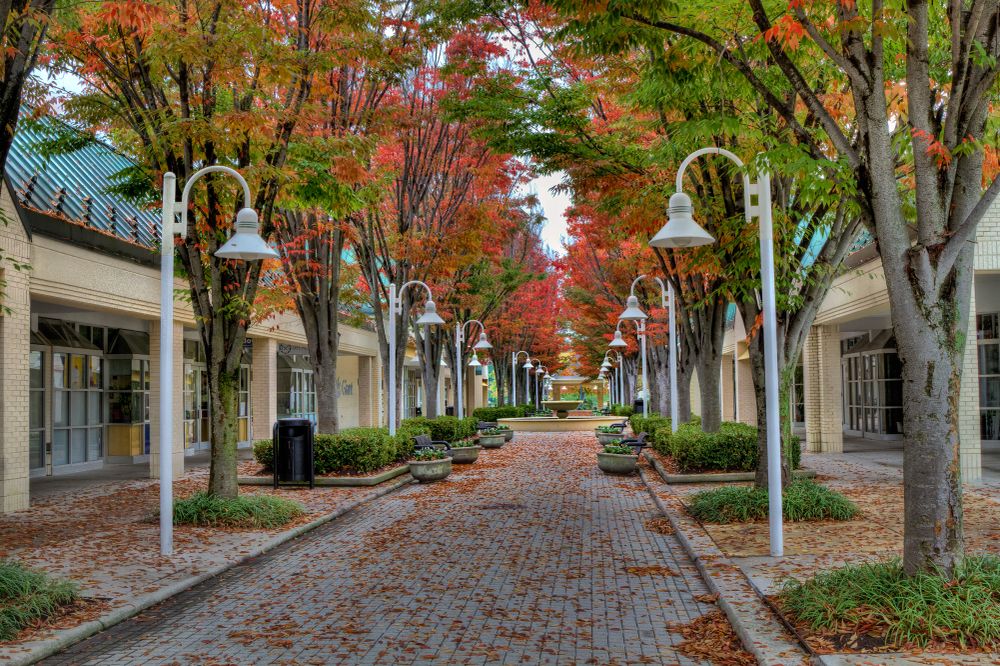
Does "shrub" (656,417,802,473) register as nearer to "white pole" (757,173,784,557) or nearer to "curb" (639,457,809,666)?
"curb" (639,457,809,666)

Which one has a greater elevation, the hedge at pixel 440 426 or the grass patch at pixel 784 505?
the hedge at pixel 440 426

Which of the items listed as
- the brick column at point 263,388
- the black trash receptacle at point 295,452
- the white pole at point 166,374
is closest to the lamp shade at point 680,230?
the white pole at point 166,374

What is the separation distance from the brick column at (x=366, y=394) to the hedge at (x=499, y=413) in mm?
6662

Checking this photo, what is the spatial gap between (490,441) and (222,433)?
59.1 ft

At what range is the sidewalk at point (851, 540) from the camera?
7672 millimetres

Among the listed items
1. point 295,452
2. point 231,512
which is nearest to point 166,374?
point 231,512

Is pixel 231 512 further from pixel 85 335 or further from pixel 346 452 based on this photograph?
pixel 85 335

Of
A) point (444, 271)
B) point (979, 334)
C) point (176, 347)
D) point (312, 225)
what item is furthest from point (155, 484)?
point (979, 334)

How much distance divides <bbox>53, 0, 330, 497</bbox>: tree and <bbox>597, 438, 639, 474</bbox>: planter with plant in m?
9.27

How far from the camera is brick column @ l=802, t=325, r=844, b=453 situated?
23562mm

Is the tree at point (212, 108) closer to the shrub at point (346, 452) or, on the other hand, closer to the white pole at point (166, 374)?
the white pole at point (166, 374)

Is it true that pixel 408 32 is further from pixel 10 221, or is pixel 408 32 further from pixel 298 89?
pixel 10 221

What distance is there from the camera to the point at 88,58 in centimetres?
1152

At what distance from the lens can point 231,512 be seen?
11.9m
